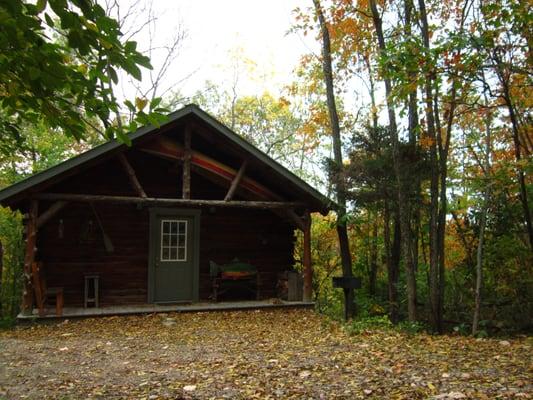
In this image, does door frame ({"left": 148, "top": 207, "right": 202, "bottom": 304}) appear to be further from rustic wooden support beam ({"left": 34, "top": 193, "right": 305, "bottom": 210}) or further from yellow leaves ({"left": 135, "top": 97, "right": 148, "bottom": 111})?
yellow leaves ({"left": 135, "top": 97, "right": 148, "bottom": 111})

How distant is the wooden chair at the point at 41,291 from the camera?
8695mm

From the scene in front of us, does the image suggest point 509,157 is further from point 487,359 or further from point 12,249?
point 12,249

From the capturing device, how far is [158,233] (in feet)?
35.8

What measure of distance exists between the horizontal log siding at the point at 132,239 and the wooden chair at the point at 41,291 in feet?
2.33

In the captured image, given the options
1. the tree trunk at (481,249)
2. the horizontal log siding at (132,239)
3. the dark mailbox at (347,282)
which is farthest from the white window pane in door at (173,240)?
the tree trunk at (481,249)

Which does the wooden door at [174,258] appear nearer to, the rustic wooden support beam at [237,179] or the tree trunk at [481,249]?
the rustic wooden support beam at [237,179]

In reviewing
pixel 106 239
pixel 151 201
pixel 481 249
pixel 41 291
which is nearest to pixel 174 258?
pixel 106 239

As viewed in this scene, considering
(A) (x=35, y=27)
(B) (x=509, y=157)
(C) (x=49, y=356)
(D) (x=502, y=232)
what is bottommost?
(C) (x=49, y=356)

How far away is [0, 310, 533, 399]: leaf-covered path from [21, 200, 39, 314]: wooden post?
61 cm

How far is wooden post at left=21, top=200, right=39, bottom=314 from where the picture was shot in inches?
342

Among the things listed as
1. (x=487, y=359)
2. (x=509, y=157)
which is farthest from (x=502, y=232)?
(x=487, y=359)

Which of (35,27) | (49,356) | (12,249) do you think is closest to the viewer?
(35,27)

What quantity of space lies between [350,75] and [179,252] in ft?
31.0

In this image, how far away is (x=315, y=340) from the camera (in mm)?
7461
